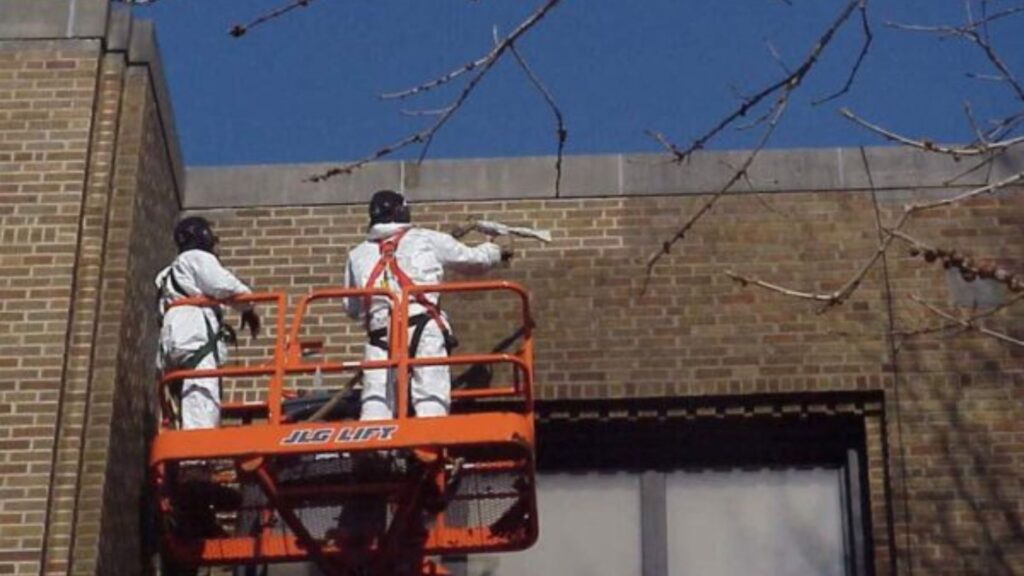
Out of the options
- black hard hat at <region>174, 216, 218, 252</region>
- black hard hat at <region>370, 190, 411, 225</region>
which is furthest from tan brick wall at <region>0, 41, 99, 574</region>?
black hard hat at <region>370, 190, 411, 225</region>

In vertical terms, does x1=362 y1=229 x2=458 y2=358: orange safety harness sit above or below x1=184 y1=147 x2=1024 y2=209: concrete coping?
below

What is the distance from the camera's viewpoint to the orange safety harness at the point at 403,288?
1078 cm

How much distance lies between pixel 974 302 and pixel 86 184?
214 inches

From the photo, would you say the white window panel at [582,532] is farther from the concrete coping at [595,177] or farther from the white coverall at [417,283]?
the concrete coping at [595,177]

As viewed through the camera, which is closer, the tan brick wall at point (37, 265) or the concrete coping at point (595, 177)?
the tan brick wall at point (37, 265)

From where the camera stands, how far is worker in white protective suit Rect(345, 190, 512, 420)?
10.7m

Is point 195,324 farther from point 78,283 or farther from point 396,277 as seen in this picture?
point 396,277

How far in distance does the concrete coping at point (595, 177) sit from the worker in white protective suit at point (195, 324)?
2.28m

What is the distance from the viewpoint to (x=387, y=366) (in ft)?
34.0

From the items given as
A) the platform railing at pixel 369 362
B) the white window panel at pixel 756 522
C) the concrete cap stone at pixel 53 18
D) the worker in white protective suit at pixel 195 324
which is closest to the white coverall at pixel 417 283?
the platform railing at pixel 369 362

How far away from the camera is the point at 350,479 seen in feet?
34.5

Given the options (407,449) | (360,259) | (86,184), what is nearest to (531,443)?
(407,449)

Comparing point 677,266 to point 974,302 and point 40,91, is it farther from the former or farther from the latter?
point 40,91

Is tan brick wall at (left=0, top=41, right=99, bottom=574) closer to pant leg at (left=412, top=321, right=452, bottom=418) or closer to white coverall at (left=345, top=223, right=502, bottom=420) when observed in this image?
white coverall at (left=345, top=223, right=502, bottom=420)
